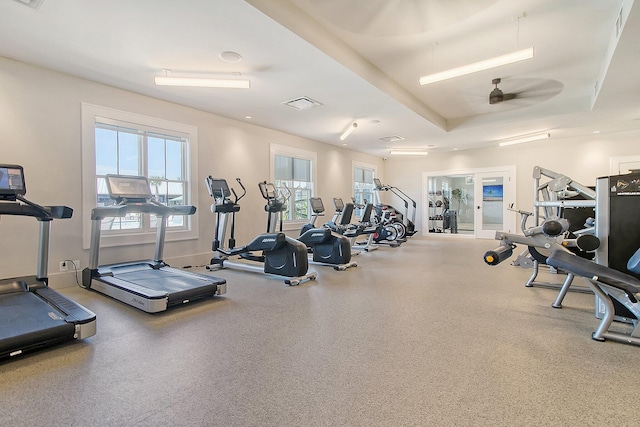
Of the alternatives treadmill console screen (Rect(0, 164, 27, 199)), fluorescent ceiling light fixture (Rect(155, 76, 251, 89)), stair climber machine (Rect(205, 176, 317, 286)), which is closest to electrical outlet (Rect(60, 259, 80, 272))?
treadmill console screen (Rect(0, 164, 27, 199))

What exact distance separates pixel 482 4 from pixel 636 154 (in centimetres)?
766

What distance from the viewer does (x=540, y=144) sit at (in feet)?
29.5

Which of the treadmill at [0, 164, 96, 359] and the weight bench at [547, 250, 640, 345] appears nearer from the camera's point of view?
the treadmill at [0, 164, 96, 359]

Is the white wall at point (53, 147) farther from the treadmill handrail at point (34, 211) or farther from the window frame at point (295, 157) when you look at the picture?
the window frame at point (295, 157)

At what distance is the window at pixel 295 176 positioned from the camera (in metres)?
7.46

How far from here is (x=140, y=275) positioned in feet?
13.1

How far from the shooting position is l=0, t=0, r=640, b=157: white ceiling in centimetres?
306

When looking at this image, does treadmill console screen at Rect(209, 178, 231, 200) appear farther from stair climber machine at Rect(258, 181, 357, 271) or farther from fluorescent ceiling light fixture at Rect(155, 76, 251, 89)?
fluorescent ceiling light fixture at Rect(155, 76, 251, 89)

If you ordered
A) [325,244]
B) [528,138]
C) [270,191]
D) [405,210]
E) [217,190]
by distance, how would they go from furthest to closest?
[405,210] < [528,138] < [270,191] < [325,244] < [217,190]

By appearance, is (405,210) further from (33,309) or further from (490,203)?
(33,309)

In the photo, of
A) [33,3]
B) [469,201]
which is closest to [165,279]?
[33,3]

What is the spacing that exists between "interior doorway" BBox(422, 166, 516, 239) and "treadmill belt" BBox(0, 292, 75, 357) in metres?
10.3

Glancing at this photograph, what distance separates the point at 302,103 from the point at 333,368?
14.5 ft

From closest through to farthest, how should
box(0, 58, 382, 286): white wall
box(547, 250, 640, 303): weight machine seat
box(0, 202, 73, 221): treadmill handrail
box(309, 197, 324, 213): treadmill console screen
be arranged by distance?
box(547, 250, 640, 303): weight machine seat → box(0, 202, 73, 221): treadmill handrail → box(0, 58, 382, 286): white wall → box(309, 197, 324, 213): treadmill console screen
